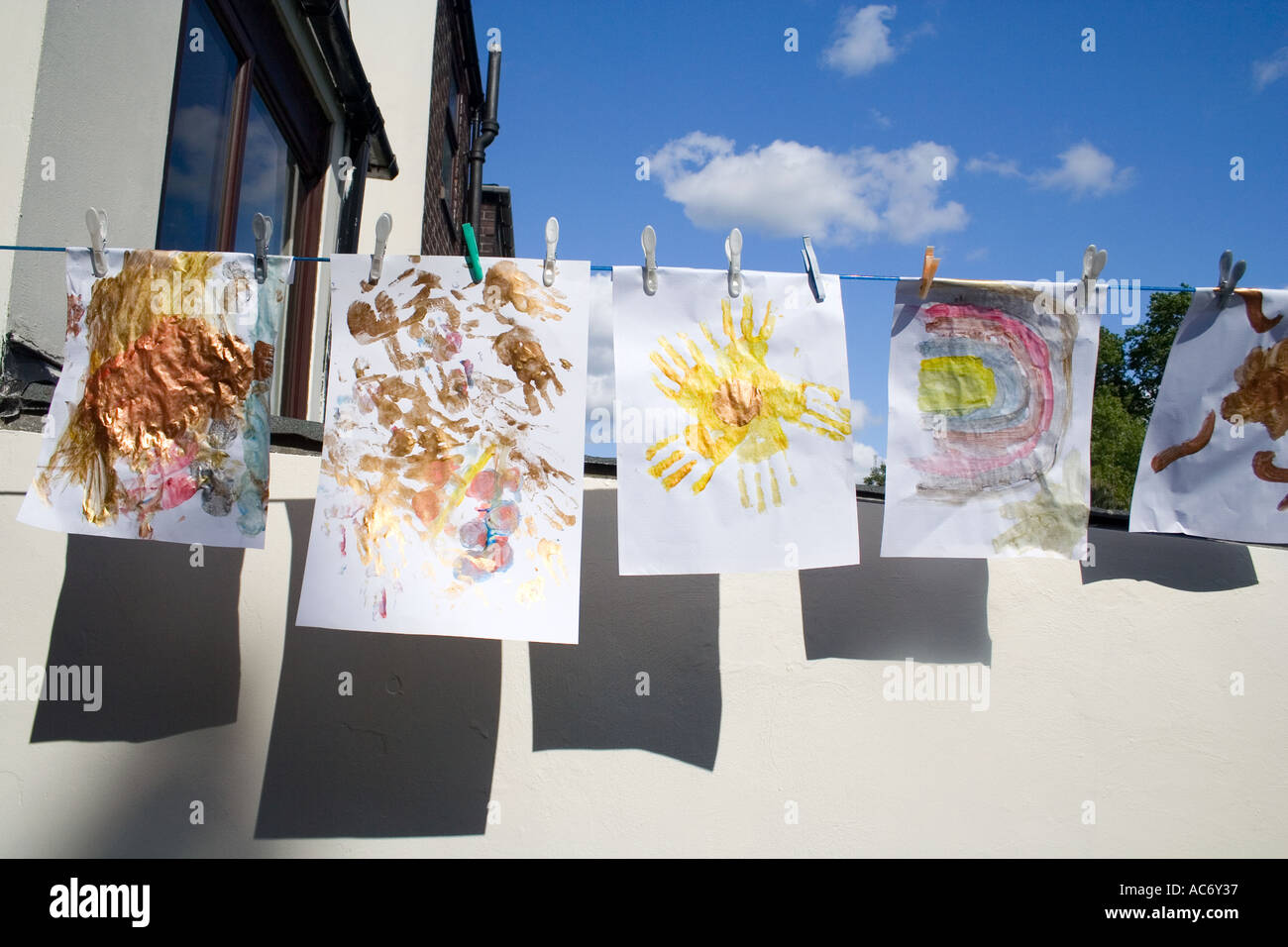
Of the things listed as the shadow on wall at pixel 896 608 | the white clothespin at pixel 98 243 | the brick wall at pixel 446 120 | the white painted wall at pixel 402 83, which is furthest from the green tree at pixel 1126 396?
the white clothespin at pixel 98 243

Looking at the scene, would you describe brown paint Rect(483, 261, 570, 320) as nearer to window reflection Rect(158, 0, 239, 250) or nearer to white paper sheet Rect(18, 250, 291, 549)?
white paper sheet Rect(18, 250, 291, 549)

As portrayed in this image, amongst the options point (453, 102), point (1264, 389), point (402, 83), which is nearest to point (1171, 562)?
point (1264, 389)

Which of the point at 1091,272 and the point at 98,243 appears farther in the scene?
the point at 1091,272

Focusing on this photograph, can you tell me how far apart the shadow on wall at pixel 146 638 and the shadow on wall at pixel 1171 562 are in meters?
2.88

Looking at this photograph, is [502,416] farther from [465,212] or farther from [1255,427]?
[465,212]

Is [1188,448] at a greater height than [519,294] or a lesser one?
lesser

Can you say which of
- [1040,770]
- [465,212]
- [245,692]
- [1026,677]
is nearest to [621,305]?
[245,692]

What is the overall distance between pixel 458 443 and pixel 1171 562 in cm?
253

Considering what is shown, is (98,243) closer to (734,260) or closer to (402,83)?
(734,260)

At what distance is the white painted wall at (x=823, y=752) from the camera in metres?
2.43

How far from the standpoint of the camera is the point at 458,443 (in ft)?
7.48

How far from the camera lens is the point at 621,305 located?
92.9 inches

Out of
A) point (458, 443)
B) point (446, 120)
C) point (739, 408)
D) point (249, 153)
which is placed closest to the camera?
point (458, 443)
